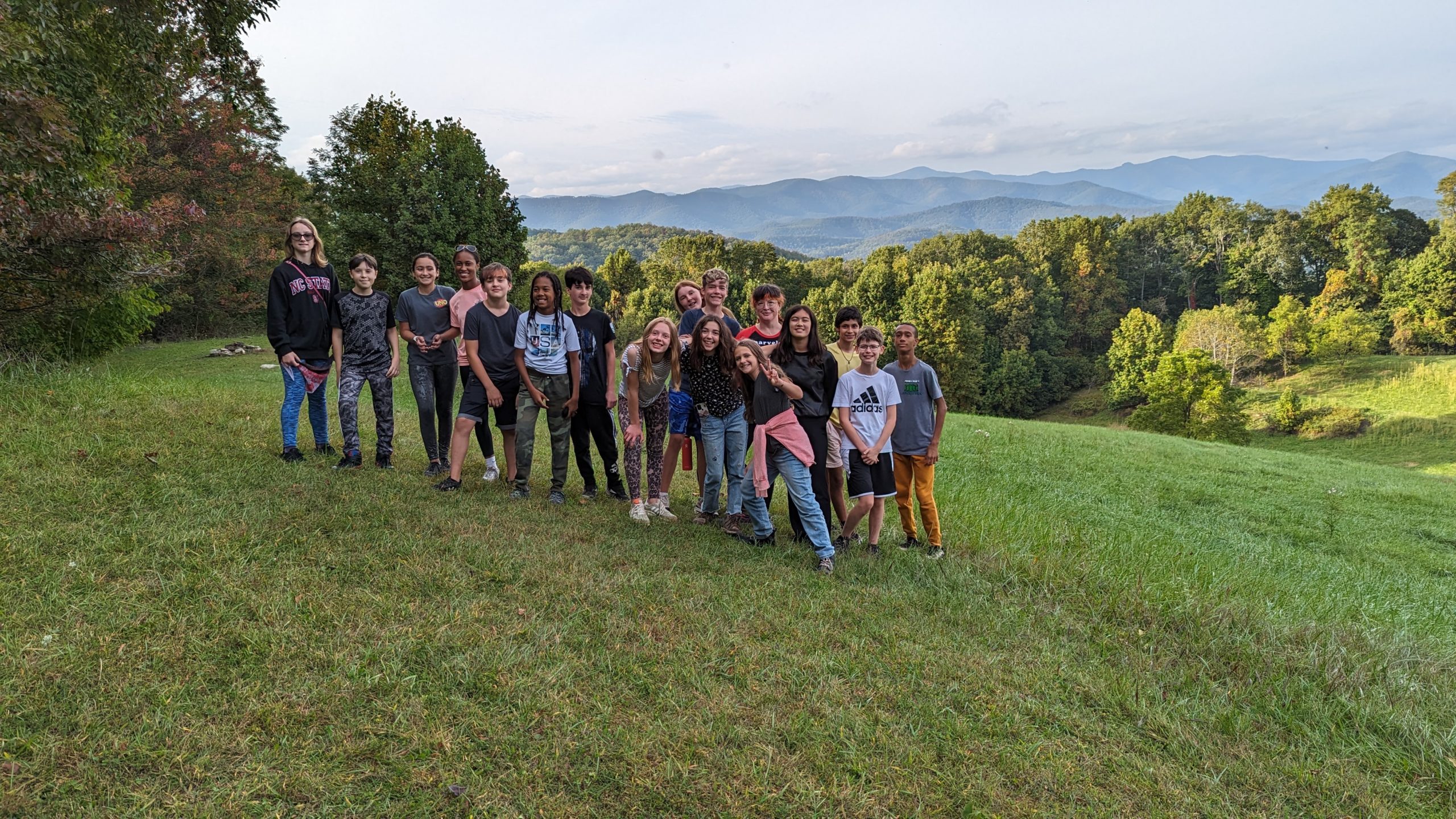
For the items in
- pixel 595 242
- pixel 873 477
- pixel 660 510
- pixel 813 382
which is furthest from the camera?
pixel 595 242

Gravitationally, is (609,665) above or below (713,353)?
below

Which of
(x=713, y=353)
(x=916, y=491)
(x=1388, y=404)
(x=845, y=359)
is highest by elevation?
(x=713, y=353)

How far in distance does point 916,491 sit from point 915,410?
0.73 m

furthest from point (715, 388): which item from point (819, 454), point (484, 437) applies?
point (484, 437)

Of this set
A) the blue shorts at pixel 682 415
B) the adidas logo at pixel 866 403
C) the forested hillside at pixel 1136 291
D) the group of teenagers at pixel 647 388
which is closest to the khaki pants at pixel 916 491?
the group of teenagers at pixel 647 388

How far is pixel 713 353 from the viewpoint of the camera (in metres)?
5.97

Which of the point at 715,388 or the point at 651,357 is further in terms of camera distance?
the point at 651,357

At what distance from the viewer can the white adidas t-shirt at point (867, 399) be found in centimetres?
561

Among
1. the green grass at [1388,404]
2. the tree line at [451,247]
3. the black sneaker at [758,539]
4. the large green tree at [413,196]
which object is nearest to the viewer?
the black sneaker at [758,539]

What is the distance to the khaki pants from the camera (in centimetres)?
595

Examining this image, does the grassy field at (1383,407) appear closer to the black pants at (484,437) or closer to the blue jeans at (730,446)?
the blue jeans at (730,446)

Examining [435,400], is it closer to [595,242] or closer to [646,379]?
[646,379]

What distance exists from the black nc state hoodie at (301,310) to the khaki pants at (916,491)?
17.7ft

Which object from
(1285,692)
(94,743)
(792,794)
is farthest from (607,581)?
(1285,692)
